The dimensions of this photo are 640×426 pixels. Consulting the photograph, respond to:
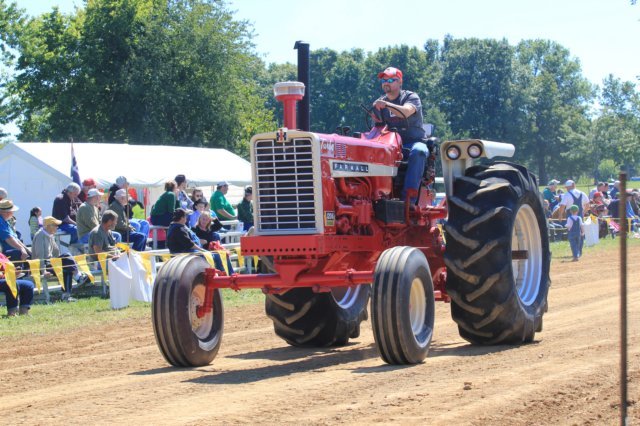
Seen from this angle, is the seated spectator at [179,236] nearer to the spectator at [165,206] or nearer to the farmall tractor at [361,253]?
the spectator at [165,206]

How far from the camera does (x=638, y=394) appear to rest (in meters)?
6.46

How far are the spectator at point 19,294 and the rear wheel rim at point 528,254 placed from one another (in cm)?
703

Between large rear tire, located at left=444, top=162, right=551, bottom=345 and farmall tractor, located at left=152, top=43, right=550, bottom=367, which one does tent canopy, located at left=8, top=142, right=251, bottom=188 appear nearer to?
farmall tractor, located at left=152, top=43, right=550, bottom=367

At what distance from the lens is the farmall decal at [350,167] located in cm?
889

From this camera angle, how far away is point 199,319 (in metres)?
8.81

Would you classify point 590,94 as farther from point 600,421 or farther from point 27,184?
point 600,421

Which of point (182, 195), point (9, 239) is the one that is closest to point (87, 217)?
point (9, 239)

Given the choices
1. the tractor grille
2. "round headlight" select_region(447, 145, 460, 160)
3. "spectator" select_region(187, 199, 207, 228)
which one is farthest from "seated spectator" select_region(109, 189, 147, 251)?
"round headlight" select_region(447, 145, 460, 160)

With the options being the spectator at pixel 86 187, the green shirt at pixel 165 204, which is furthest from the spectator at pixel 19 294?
the green shirt at pixel 165 204

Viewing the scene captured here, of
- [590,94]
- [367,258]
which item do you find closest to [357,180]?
[367,258]

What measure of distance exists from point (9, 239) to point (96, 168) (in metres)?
8.14

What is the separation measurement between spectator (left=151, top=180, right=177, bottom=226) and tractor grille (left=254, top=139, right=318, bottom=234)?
8.95 meters

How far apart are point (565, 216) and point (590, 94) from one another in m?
71.0

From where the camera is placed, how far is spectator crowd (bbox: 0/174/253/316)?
14.7m
